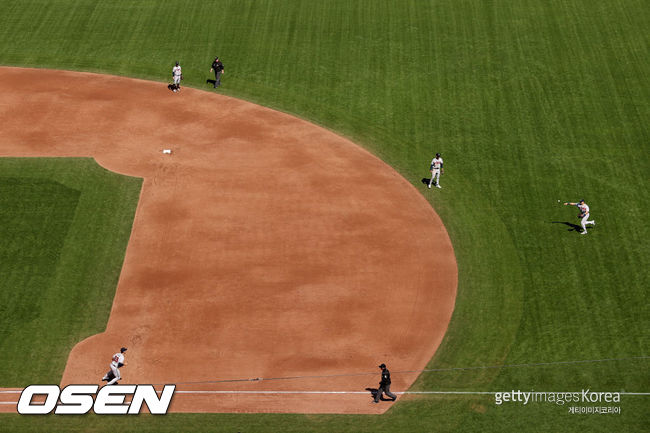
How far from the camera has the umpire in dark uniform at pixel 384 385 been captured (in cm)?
2988

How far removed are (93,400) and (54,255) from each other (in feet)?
30.8

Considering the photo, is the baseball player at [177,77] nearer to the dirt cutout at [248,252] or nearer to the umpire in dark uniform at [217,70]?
the dirt cutout at [248,252]

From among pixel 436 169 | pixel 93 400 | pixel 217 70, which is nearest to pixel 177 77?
pixel 217 70

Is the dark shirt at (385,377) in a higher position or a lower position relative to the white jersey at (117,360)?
lower

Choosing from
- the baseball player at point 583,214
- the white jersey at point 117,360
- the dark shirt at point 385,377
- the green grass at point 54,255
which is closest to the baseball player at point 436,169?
the baseball player at point 583,214

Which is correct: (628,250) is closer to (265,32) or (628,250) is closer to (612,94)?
(612,94)

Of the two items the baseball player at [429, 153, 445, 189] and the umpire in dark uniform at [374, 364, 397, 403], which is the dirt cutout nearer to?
the umpire in dark uniform at [374, 364, 397, 403]

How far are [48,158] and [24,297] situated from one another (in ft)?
35.0

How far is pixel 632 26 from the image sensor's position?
56.5m

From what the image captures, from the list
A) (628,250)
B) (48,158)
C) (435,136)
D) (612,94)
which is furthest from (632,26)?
(48,158)

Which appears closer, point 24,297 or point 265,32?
point 24,297

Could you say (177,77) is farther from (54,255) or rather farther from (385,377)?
(385,377)

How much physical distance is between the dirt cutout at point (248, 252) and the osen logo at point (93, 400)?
68 centimetres

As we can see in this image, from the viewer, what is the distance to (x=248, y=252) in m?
37.5
